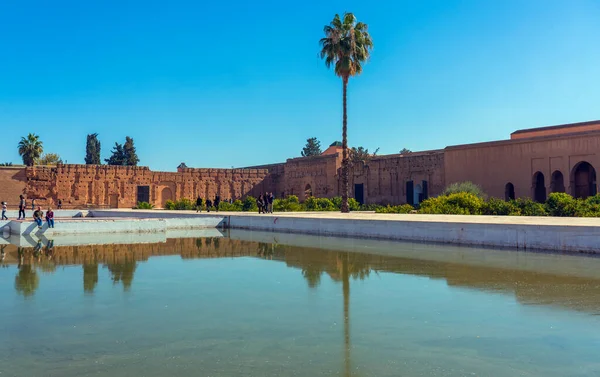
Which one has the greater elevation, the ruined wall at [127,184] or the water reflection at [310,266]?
the ruined wall at [127,184]

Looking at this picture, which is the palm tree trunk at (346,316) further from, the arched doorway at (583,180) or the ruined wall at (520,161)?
the arched doorway at (583,180)

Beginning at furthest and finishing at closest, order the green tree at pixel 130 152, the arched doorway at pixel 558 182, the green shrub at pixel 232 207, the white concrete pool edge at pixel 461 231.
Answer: the green tree at pixel 130 152 → the green shrub at pixel 232 207 → the arched doorway at pixel 558 182 → the white concrete pool edge at pixel 461 231

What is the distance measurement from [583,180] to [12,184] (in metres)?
33.5

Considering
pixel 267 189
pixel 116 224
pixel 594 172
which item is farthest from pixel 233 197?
pixel 594 172

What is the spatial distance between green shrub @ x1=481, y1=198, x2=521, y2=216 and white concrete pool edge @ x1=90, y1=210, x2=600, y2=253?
14.4ft

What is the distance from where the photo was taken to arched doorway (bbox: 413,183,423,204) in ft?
98.9

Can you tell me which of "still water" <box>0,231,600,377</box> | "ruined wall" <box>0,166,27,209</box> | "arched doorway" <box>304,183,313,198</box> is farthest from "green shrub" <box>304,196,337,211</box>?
"ruined wall" <box>0,166,27,209</box>

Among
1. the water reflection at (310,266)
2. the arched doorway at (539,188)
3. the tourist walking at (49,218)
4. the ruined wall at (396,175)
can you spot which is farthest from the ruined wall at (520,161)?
the tourist walking at (49,218)

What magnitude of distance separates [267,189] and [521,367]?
38177mm

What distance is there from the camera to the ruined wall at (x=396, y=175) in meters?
29.5

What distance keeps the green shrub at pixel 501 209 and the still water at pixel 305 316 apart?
26.6ft

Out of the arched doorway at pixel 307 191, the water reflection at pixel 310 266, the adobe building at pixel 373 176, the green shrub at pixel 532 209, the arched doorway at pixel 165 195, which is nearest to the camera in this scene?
the water reflection at pixel 310 266

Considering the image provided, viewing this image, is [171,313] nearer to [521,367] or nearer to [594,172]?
[521,367]

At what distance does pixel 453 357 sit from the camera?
4570 mm
